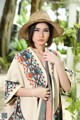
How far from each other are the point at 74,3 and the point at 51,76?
3.11 metres

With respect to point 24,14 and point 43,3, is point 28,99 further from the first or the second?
point 24,14

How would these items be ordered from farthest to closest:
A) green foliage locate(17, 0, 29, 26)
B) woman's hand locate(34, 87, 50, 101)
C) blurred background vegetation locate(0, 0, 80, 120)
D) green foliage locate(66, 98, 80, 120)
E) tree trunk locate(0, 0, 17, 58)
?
tree trunk locate(0, 0, 17, 58), green foliage locate(17, 0, 29, 26), blurred background vegetation locate(0, 0, 80, 120), green foliage locate(66, 98, 80, 120), woman's hand locate(34, 87, 50, 101)

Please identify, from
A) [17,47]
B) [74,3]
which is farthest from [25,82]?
[17,47]

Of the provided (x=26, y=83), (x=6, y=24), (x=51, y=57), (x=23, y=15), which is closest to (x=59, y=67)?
(x=51, y=57)

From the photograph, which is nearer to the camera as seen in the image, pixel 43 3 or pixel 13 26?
pixel 43 3

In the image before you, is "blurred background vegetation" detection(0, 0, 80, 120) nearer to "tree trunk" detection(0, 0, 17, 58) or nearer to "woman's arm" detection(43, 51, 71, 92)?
"tree trunk" detection(0, 0, 17, 58)

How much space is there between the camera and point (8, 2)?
18.8ft

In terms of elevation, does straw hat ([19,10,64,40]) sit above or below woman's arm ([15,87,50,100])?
above

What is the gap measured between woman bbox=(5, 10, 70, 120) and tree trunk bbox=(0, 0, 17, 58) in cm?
452

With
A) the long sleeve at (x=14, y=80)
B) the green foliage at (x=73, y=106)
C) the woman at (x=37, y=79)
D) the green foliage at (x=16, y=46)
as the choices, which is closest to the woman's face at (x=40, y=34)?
the woman at (x=37, y=79)

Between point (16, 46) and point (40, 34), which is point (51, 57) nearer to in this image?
point (40, 34)

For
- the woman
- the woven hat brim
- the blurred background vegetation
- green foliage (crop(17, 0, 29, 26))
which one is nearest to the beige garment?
the woman

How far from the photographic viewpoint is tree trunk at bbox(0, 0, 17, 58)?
574cm

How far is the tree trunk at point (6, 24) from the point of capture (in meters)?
5.74
